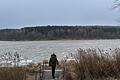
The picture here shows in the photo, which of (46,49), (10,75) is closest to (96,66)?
(10,75)

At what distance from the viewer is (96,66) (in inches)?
527

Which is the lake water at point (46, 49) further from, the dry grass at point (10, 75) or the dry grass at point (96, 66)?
Result: the dry grass at point (10, 75)

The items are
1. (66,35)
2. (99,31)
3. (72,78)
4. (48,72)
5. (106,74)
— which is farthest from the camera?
(66,35)

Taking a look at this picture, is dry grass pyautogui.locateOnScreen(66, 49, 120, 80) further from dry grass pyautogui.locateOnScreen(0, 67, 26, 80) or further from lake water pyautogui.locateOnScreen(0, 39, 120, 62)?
lake water pyautogui.locateOnScreen(0, 39, 120, 62)

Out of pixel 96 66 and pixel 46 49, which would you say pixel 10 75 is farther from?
pixel 46 49

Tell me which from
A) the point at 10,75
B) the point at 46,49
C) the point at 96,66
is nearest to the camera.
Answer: the point at 10,75

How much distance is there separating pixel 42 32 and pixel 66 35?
763 cm

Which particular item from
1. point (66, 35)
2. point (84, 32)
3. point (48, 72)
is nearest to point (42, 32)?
point (66, 35)

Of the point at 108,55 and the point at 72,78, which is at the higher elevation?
the point at 108,55

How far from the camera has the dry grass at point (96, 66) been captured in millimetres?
13125

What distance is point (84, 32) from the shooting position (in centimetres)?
9512

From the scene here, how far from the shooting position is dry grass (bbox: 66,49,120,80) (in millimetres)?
13125

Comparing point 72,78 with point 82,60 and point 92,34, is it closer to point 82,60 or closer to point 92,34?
point 82,60

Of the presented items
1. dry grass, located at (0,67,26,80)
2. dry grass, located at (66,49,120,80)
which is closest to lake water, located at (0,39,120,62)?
dry grass, located at (66,49,120,80)
